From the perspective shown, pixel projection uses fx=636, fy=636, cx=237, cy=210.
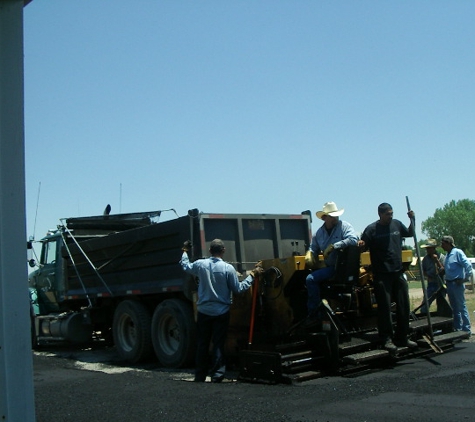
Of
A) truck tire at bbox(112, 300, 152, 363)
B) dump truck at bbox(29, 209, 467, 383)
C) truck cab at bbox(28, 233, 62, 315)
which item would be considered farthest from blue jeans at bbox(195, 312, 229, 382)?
truck cab at bbox(28, 233, 62, 315)

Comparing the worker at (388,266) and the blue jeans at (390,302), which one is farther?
the worker at (388,266)

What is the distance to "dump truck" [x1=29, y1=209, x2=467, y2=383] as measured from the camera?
7.41 metres

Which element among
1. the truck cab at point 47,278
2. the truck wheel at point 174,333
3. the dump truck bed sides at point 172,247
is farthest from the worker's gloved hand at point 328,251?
the truck cab at point 47,278

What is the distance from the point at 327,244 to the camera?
807 centimetres

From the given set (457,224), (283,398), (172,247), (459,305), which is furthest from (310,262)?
(457,224)

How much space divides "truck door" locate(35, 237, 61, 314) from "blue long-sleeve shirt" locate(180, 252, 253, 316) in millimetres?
5646

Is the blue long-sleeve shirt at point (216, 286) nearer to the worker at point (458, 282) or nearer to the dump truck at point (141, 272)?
the dump truck at point (141, 272)

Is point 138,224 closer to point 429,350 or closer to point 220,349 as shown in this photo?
point 220,349

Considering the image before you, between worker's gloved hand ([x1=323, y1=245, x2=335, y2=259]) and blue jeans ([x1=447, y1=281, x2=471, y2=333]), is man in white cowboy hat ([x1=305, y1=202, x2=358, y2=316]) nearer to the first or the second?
worker's gloved hand ([x1=323, y1=245, x2=335, y2=259])

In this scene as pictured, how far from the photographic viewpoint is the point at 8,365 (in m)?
2.45

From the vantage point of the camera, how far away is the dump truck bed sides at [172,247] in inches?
359

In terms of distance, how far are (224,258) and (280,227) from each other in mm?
1315

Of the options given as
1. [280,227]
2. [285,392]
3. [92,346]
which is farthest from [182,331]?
[92,346]

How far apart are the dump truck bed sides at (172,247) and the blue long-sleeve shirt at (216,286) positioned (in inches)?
30.1
